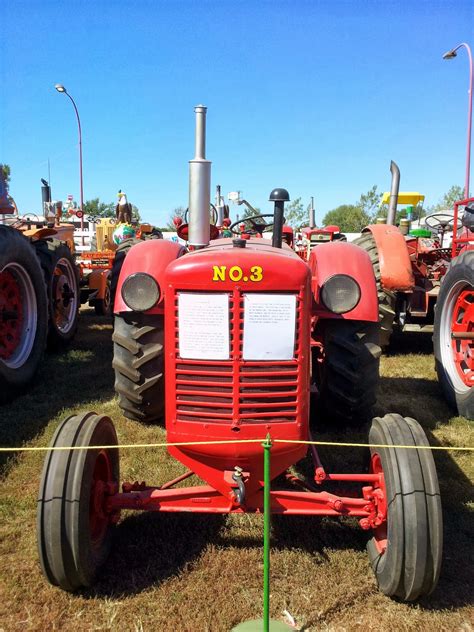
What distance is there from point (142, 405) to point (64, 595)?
4.26 feet

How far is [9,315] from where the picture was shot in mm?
4953

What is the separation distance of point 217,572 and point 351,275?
174 cm

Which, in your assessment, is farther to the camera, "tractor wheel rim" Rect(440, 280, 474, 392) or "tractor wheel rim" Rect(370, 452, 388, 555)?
"tractor wheel rim" Rect(440, 280, 474, 392)

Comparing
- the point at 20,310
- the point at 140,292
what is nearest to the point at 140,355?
the point at 140,292

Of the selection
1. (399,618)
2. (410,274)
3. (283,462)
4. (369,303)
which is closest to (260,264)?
(283,462)

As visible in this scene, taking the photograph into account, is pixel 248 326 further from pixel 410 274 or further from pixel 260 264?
pixel 410 274

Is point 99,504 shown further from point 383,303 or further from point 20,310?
point 383,303

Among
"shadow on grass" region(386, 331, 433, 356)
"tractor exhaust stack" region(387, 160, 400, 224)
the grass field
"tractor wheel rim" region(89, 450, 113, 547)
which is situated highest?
"tractor exhaust stack" region(387, 160, 400, 224)

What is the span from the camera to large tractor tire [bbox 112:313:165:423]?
10.8 ft

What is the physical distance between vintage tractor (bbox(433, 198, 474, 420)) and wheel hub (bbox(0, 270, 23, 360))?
150 inches

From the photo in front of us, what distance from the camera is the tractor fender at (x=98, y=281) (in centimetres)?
834

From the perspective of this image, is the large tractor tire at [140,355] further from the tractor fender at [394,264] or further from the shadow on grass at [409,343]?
the shadow on grass at [409,343]

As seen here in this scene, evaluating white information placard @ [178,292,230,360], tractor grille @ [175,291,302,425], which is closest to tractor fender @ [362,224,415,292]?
tractor grille @ [175,291,302,425]

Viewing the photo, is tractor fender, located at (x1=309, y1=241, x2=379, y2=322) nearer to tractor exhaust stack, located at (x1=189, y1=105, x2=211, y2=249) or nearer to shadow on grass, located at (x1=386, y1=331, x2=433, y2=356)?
tractor exhaust stack, located at (x1=189, y1=105, x2=211, y2=249)
